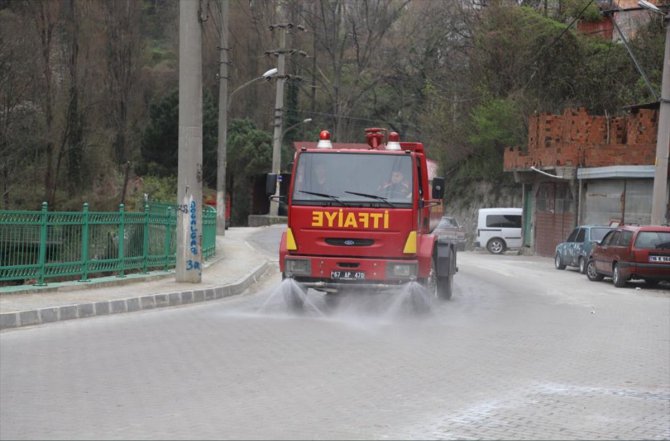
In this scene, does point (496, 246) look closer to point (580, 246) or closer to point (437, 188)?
point (580, 246)

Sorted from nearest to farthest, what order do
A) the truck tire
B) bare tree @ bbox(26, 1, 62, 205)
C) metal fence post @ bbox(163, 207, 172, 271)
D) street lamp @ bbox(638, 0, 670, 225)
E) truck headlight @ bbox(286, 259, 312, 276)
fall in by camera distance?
1. truck headlight @ bbox(286, 259, 312, 276)
2. the truck tire
3. metal fence post @ bbox(163, 207, 172, 271)
4. bare tree @ bbox(26, 1, 62, 205)
5. street lamp @ bbox(638, 0, 670, 225)

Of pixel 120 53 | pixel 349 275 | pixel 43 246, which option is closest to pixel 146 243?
pixel 43 246

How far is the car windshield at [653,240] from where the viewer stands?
73.4 feet

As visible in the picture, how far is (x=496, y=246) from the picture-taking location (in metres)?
46.4

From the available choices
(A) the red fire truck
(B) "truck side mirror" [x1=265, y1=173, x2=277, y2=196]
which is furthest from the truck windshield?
(B) "truck side mirror" [x1=265, y1=173, x2=277, y2=196]

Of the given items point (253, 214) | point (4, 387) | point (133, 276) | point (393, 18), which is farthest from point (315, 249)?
point (393, 18)

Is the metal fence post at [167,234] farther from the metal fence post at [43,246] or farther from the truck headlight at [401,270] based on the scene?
the truck headlight at [401,270]

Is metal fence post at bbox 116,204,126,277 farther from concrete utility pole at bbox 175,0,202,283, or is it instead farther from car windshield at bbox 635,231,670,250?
car windshield at bbox 635,231,670,250

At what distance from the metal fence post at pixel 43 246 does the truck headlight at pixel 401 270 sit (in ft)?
19.3

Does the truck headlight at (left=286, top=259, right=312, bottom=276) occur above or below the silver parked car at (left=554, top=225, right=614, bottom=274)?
above

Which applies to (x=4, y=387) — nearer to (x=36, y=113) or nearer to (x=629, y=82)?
(x=36, y=113)

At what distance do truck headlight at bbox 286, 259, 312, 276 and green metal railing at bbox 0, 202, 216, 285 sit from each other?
14.0 ft

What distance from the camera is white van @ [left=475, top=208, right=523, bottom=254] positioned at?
46.2 meters

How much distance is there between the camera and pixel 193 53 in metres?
17.9
